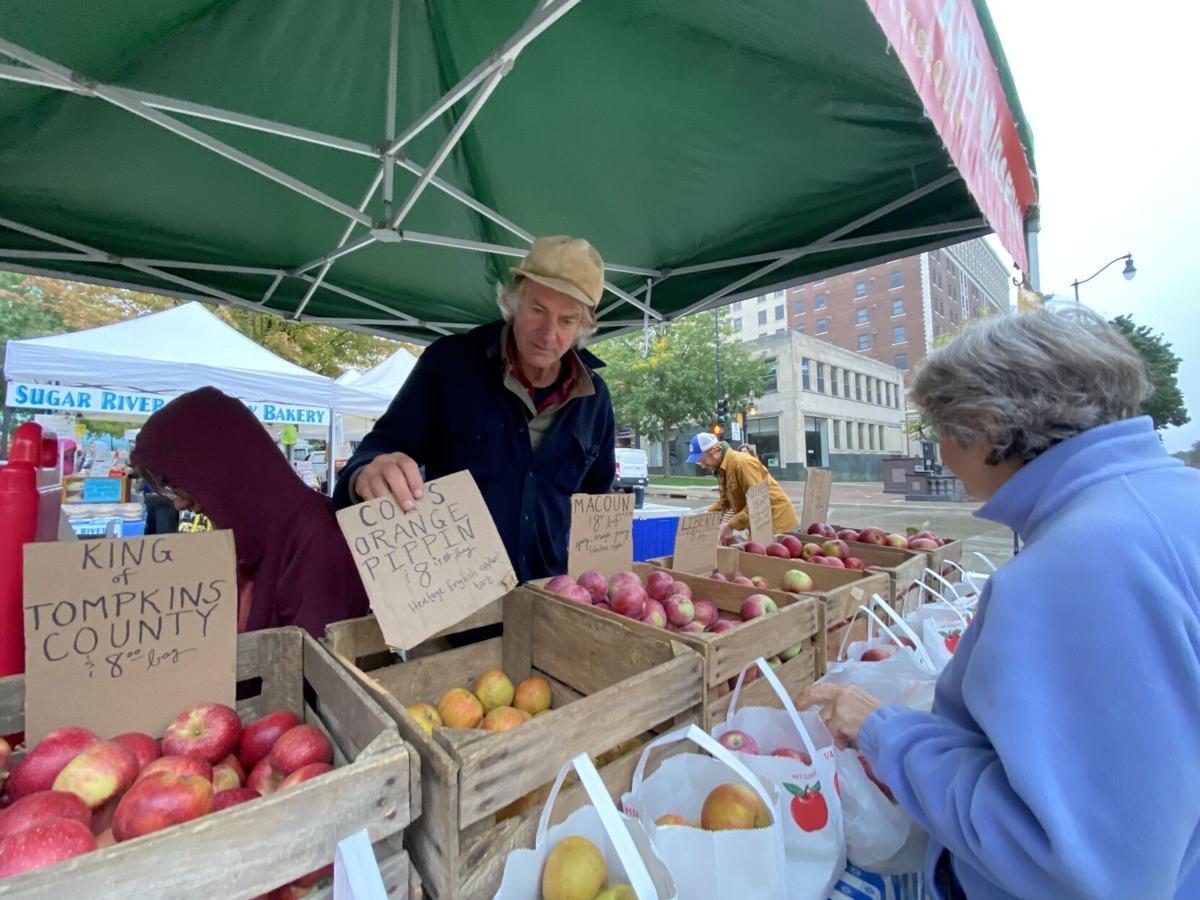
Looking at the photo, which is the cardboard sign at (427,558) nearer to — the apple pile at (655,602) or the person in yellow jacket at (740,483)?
the apple pile at (655,602)

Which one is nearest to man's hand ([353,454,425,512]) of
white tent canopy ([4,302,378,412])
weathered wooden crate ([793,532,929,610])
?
weathered wooden crate ([793,532,929,610])

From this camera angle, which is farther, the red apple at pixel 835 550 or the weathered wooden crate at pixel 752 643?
the red apple at pixel 835 550

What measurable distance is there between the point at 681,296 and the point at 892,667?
372 cm

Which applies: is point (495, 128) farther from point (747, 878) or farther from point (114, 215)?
point (747, 878)

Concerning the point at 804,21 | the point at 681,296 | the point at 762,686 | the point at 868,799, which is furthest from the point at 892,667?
the point at 681,296

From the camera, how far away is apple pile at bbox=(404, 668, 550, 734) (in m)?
1.37

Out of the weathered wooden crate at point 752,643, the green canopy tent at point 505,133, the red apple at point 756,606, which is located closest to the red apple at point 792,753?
the weathered wooden crate at point 752,643

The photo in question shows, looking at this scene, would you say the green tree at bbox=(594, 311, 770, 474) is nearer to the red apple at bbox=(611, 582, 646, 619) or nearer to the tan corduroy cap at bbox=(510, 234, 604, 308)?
the tan corduroy cap at bbox=(510, 234, 604, 308)

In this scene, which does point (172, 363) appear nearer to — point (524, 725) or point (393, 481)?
point (393, 481)

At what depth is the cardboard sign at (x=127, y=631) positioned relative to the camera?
40.5 inches

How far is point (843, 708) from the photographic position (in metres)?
1.21

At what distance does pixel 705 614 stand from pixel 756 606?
18 cm

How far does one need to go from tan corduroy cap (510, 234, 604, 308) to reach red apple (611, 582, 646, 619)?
41.5 inches

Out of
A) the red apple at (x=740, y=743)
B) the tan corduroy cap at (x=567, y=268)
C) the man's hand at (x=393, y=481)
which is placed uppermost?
the tan corduroy cap at (x=567, y=268)
